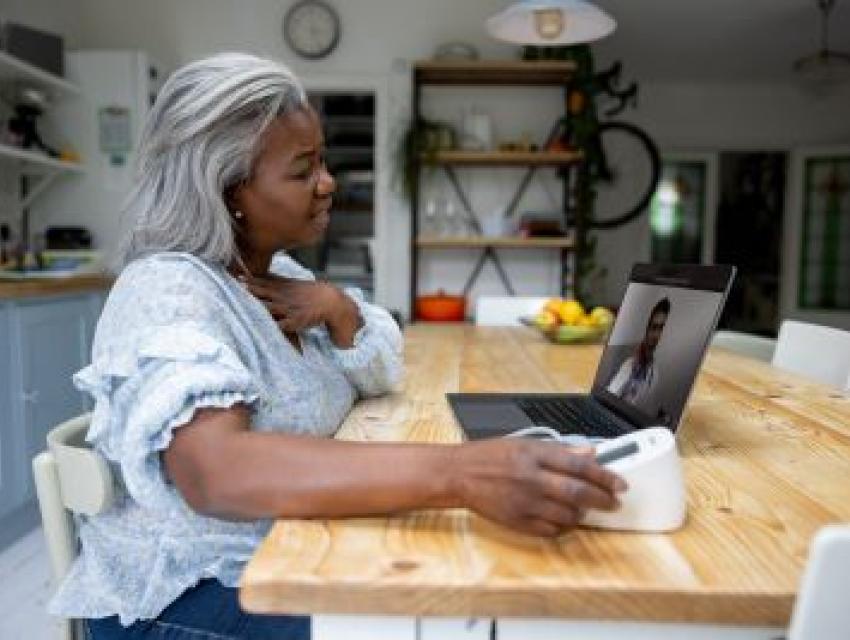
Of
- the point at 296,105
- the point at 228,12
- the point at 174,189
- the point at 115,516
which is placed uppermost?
the point at 228,12

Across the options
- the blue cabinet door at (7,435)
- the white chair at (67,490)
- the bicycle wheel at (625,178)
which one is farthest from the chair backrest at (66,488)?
the bicycle wheel at (625,178)

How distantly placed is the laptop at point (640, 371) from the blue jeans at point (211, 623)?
1.03 ft

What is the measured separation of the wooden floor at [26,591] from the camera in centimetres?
187

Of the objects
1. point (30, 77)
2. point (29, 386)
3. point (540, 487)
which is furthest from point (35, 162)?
point (540, 487)

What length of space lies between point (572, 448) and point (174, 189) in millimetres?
566

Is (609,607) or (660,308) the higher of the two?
(660,308)

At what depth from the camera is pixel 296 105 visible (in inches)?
36.9

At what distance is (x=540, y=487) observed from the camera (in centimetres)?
58

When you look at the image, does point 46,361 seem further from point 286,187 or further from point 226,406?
point 226,406

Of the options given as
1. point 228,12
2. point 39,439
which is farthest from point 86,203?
point 39,439

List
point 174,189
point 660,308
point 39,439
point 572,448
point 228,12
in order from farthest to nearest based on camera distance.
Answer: point 228,12, point 39,439, point 660,308, point 174,189, point 572,448

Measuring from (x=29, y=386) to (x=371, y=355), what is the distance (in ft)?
6.38

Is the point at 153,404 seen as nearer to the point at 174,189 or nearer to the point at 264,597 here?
the point at 264,597

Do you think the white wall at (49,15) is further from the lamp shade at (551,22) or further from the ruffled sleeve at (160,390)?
the ruffled sleeve at (160,390)
